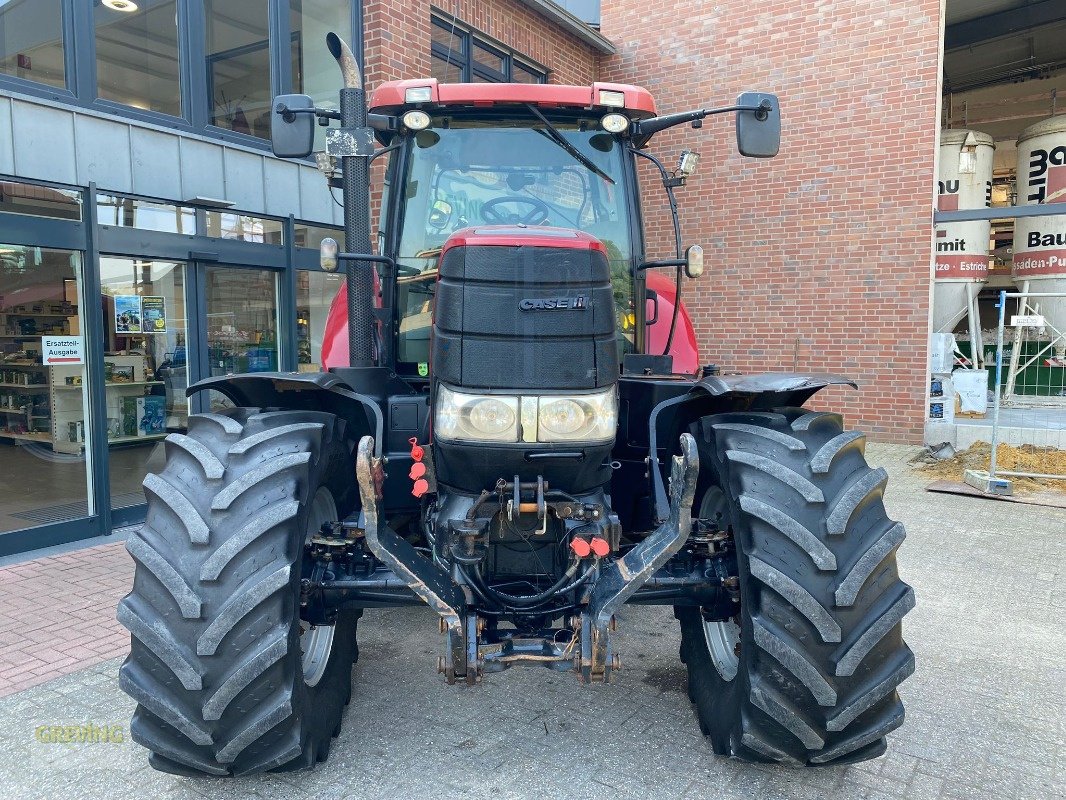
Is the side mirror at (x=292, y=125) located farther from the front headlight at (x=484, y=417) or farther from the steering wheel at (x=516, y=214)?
the front headlight at (x=484, y=417)

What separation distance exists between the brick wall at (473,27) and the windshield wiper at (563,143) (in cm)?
495

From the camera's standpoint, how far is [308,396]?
10.2 ft

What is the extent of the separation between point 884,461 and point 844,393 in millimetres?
1381

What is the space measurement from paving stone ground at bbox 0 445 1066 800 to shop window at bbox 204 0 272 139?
4.36m

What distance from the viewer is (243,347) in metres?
7.14

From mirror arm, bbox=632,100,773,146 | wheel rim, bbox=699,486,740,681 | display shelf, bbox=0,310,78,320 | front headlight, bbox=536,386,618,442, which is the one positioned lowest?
wheel rim, bbox=699,486,740,681

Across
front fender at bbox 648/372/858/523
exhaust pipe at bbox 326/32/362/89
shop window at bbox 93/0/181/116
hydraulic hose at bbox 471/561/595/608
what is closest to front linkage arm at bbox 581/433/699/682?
hydraulic hose at bbox 471/561/595/608

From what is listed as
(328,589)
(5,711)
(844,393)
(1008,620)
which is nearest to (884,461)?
(844,393)

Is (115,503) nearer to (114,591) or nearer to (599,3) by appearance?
(114,591)

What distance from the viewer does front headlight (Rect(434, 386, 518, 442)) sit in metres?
2.48

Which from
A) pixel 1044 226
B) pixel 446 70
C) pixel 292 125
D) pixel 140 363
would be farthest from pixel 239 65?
pixel 1044 226

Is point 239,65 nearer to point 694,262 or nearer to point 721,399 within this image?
point 694,262

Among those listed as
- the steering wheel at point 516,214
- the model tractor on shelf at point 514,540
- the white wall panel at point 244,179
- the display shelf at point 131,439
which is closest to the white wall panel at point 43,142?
the white wall panel at point 244,179

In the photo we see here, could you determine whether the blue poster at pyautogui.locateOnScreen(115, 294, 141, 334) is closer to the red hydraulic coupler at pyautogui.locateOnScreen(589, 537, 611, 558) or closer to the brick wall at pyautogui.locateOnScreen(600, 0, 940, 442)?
the red hydraulic coupler at pyautogui.locateOnScreen(589, 537, 611, 558)
